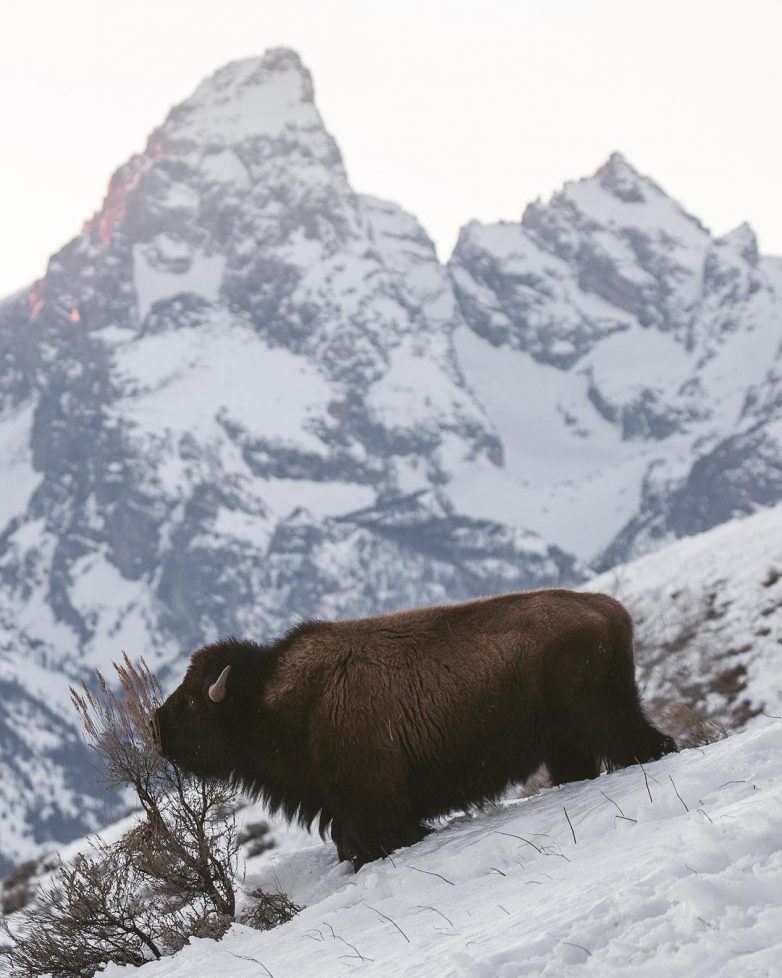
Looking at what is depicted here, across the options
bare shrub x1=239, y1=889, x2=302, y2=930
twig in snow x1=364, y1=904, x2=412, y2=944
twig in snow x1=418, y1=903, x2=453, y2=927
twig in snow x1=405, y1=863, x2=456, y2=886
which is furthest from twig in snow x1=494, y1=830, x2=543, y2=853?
bare shrub x1=239, y1=889, x2=302, y2=930

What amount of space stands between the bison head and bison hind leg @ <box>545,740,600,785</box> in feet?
8.73

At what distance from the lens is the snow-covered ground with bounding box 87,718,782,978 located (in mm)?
3703

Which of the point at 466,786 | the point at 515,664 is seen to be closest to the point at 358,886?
the point at 466,786

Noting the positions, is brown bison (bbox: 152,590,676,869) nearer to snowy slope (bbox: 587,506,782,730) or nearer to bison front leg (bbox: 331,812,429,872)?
bison front leg (bbox: 331,812,429,872)

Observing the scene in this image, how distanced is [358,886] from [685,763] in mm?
2363

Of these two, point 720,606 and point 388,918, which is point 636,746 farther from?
point 720,606

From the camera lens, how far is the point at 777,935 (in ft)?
11.5

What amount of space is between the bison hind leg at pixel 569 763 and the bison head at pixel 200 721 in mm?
2661

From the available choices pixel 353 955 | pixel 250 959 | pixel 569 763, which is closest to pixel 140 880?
pixel 250 959

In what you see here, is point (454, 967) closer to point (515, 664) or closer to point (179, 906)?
point (515, 664)

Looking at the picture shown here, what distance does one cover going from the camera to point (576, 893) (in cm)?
450

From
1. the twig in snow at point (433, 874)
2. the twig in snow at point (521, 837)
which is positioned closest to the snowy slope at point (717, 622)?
the twig in snow at point (521, 837)

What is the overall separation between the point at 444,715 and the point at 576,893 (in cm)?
344

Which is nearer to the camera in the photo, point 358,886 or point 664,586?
point 358,886
